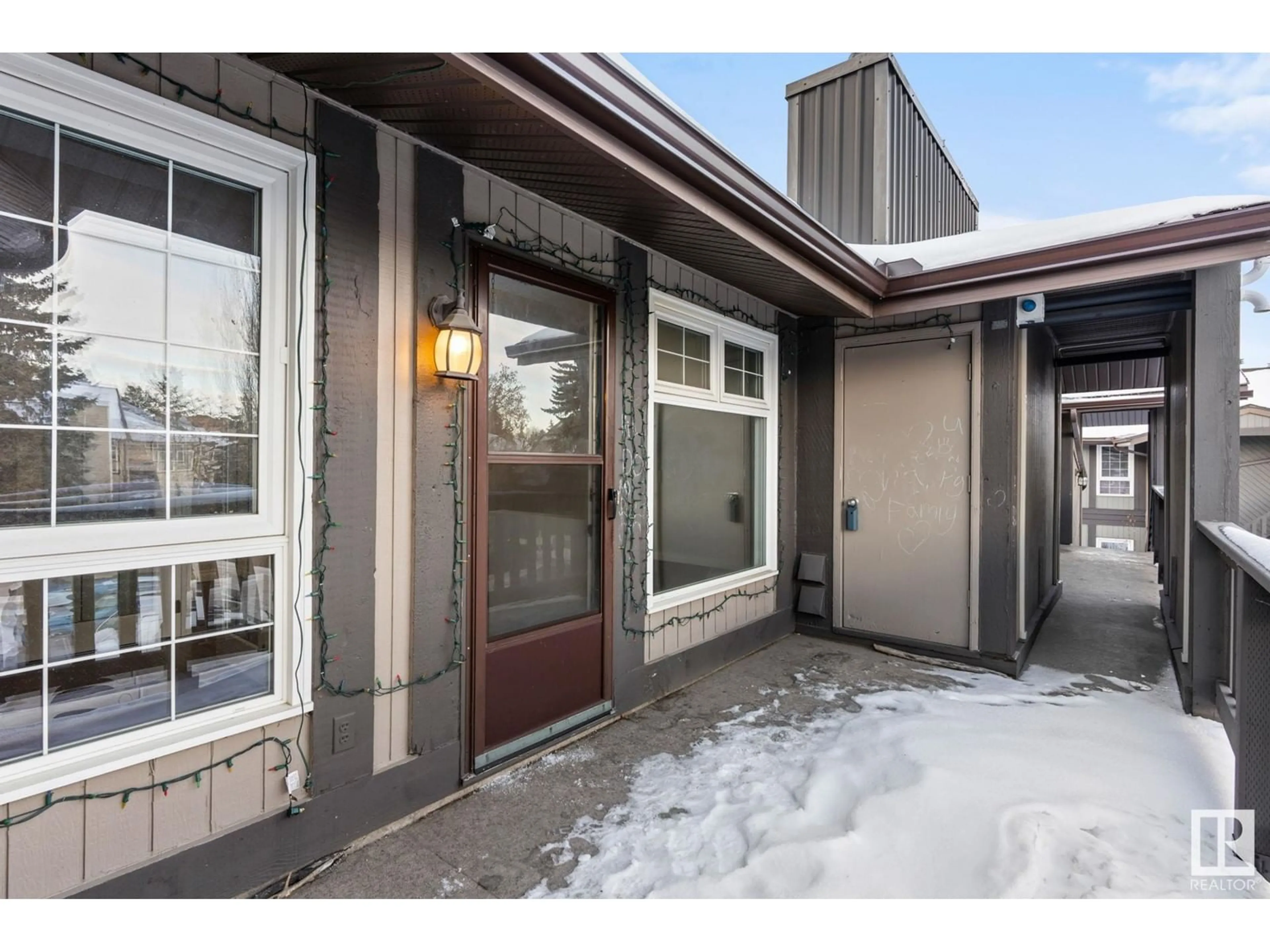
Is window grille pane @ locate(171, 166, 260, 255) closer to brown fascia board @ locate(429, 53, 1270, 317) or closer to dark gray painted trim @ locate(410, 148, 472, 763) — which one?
dark gray painted trim @ locate(410, 148, 472, 763)

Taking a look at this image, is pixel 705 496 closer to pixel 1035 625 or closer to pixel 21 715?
pixel 1035 625

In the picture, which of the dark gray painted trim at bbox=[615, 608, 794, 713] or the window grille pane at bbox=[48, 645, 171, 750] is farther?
the dark gray painted trim at bbox=[615, 608, 794, 713]

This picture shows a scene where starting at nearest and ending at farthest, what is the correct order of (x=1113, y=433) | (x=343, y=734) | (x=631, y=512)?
(x=343, y=734)
(x=631, y=512)
(x=1113, y=433)

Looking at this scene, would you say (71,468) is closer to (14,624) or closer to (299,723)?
(14,624)

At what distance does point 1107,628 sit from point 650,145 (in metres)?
5.15

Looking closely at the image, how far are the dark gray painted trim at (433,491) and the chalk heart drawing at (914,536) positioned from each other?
3.27 m

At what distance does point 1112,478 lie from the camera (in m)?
14.4

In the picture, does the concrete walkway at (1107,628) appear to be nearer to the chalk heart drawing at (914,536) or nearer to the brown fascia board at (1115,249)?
the chalk heart drawing at (914,536)

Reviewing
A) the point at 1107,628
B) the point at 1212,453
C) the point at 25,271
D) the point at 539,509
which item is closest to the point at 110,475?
the point at 25,271

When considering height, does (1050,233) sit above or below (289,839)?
above

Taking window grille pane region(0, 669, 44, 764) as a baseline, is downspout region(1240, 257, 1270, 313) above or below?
above

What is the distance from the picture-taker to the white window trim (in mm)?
14039

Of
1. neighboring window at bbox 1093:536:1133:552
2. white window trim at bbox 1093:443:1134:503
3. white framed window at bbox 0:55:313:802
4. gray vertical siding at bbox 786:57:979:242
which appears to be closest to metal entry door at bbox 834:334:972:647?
gray vertical siding at bbox 786:57:979:242

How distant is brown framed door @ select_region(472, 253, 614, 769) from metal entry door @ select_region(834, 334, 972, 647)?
7.36 feet
